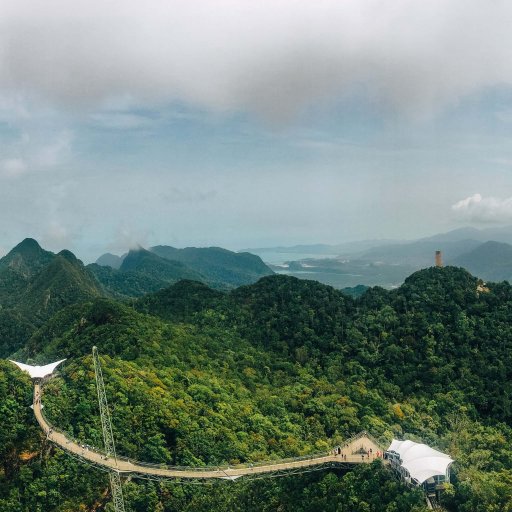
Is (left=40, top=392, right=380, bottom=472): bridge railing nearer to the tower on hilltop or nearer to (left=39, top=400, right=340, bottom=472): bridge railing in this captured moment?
(left=39, top=400, right=340, bottom=472): bridge railing

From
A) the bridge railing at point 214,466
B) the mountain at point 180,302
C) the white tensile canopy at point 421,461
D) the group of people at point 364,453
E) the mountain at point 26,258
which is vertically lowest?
the bridge railing at point 214,466

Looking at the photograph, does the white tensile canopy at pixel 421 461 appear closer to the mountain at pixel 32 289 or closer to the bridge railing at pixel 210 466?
the bridge railing at pixel 210 466

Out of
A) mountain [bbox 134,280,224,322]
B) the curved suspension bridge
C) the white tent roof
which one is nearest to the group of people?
the curved suspension bridge

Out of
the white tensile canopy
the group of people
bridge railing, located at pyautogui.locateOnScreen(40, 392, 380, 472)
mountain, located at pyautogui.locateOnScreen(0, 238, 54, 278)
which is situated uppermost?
mountain, located at pyautogui.locateOnScreen(0, 238, 54, 278)

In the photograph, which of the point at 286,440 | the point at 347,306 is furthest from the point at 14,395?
the point at 347,306

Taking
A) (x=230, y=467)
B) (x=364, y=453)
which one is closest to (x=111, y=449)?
(x=230, y=467)


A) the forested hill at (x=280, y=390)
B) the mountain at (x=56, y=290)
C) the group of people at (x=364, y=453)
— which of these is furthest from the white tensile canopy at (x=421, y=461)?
the mountain at (x=56, y=290)

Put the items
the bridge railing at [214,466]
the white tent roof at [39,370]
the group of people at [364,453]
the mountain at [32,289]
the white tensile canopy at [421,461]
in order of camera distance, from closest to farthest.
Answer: the white tensile canopy at [421,461] < the group of people at [364,453] < the bridge railing at [214,466] < the white tent roof at [39,370] < the mountain at [32,289]
